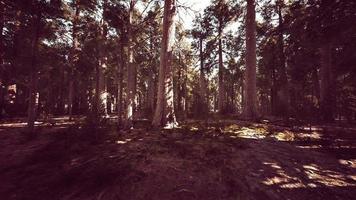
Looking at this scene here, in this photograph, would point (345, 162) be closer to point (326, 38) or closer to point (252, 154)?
point (252, 154)

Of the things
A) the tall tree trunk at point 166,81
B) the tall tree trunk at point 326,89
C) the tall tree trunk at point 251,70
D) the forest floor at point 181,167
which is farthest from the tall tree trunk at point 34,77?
the tall tree trunk at point 326,89

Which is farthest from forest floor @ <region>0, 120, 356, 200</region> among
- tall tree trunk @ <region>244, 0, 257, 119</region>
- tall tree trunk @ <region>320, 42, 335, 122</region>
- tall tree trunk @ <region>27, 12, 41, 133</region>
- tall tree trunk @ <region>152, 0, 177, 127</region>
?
tall tree trunk @ <region>320, 42, 335, 122</region>

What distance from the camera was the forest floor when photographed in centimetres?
445

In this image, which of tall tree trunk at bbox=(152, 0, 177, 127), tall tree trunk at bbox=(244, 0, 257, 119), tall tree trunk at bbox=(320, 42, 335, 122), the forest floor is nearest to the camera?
the forest floor

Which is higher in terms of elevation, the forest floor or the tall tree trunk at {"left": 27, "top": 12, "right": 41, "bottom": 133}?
the tall tree trunk at {"left": 27, "top": 12, "right": 41, "bottom": 133}

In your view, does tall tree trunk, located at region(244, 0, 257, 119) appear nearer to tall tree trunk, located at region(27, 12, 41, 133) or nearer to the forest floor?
the forest floor

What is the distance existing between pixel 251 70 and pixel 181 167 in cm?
781

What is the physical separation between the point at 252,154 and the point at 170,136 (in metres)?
3.09

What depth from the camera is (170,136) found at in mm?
8219

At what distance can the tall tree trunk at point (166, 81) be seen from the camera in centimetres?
974

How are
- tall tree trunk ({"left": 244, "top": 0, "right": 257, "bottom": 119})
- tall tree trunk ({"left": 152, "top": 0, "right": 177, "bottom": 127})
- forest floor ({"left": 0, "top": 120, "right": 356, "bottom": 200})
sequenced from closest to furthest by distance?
forest floor ({"left": 0, "top": 120, "right": 356, "bottom": 200}), tall tree trunk ({"left": 152, "top": 0, "right": 177, "bottom": 127}), tall tree trunk ({"left": 244, "top": 0, "right": 257, "bottom": 119})

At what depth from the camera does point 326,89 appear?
1459cm

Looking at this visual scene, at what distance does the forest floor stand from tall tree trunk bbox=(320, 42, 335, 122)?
20.5 feet

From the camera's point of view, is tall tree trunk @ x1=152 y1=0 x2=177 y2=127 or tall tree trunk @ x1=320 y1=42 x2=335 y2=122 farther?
tall tree trunk @ x1=320 y1=42 x2=335 y2=122
